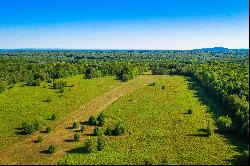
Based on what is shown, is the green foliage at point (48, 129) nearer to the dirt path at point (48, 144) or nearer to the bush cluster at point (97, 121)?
the dirt path at point (48, 144)

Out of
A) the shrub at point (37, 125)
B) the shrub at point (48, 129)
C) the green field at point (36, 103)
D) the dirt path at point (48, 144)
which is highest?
the green field at point (36, 103)

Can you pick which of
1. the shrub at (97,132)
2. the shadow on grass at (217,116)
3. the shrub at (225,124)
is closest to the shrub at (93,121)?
the shrub at (97,132)

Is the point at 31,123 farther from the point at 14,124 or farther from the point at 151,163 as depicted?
the point at 151,163

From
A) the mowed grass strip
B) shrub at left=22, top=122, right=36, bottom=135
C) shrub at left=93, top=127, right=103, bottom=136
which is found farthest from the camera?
shrub at left=22, top=122, right=36, bottom=135

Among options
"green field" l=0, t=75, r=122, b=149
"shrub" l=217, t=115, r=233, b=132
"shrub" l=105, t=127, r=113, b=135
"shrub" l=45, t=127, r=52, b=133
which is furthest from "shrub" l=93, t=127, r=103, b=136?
"shrub" l=217, t=115, r=233, b=132

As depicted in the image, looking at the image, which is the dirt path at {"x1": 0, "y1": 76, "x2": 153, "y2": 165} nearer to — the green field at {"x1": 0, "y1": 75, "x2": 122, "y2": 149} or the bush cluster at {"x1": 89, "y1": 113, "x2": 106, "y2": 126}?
the green field at {"x1": 0, "y1": 75, "x2": 122, "y2": 149}

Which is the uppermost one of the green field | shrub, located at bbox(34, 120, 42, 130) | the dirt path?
the green field

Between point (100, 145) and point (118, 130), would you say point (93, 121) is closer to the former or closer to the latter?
point (118, 130)
